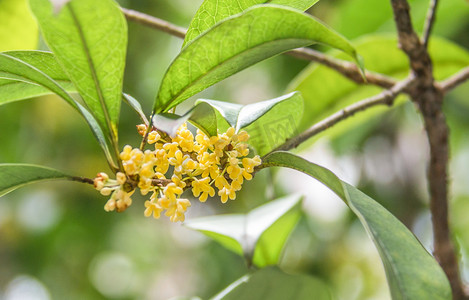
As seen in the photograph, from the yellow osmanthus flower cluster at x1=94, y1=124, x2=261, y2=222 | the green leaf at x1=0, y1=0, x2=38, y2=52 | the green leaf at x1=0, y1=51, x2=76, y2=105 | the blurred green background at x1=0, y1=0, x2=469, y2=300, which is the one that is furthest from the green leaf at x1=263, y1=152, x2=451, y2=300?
the blurred green background at x1=0, y1=0, x2=469, y2=300

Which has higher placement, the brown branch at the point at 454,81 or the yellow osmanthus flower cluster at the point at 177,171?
the yellow osmanthus flower cluster at the point at 177,171

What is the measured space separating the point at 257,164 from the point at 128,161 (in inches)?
6.1

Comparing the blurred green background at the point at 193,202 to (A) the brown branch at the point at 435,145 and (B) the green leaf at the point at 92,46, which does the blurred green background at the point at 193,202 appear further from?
(B) the green leaf at the point at 92,46

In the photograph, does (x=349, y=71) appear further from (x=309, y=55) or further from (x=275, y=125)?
(x=275, y=125)

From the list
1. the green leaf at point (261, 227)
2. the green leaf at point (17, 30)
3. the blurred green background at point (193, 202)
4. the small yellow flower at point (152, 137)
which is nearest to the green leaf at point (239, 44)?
the small yellow flower at point (152, 137)

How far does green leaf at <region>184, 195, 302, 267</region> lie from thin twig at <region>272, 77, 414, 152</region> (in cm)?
16

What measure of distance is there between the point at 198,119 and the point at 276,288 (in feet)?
1.06

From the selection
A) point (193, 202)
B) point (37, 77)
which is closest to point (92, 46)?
point (37, 77)

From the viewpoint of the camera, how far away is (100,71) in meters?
0.64

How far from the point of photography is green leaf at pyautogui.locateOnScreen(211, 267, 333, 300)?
808mm

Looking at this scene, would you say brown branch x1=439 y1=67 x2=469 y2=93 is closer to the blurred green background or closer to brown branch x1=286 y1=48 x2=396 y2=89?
brown branch x1=286 y1=48 x2=396 y2=89

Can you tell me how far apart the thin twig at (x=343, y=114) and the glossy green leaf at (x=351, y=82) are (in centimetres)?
24

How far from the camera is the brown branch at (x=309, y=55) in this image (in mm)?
981

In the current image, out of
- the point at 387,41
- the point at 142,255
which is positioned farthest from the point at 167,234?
the point at 387,41
